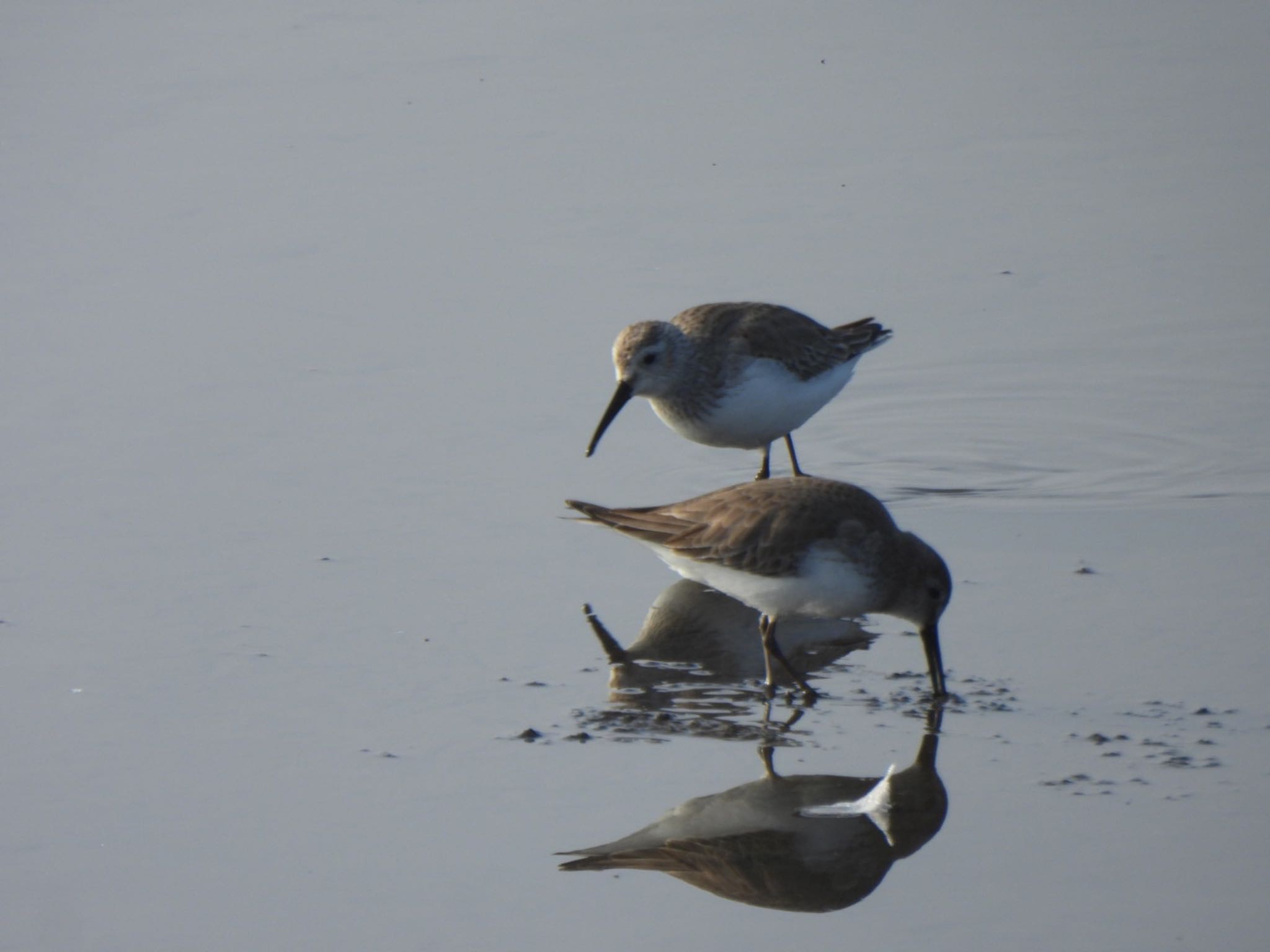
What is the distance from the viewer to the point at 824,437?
9.59 m

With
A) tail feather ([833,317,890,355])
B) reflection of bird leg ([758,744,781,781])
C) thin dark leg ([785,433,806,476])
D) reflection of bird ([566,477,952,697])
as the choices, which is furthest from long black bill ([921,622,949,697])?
tail feather ([833,317,890,355])

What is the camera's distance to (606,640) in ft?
23.2

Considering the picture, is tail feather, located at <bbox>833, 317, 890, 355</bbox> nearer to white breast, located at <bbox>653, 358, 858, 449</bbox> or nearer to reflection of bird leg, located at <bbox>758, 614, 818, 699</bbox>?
white breast, located at <bbox>653, 358, 858, 449</bbox>

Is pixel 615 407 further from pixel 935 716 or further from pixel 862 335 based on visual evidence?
pixel 935 716

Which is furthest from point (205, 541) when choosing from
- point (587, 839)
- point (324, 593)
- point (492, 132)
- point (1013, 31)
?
point (1013, 31)

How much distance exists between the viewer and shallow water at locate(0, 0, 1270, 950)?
5.43 m

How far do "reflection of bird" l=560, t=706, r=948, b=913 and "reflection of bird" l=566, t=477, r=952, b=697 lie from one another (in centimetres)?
74

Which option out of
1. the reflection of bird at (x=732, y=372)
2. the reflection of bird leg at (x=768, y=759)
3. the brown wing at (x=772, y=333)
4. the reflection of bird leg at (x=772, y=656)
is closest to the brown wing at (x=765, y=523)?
the reflection of bird leg at (x=772, y=656)

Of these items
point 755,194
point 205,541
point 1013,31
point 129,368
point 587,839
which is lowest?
point 587,839

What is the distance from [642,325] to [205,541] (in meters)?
2.18

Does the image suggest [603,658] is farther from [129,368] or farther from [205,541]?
[129,368]

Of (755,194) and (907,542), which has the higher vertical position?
(755,194)

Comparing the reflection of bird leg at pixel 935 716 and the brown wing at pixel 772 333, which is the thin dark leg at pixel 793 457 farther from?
the reflection of bird leg at pixel 935 716

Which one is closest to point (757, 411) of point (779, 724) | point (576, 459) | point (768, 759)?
point (576, 459)
